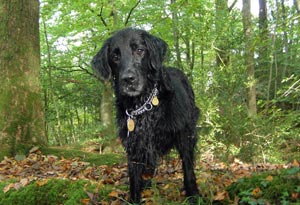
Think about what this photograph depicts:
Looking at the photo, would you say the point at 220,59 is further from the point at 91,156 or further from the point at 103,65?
the point at 103,65

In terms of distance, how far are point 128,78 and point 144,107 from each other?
0.43 m

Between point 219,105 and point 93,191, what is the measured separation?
10.5 ft

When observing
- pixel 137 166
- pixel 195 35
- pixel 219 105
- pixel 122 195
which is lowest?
pixel 122 195

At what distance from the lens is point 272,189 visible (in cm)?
276

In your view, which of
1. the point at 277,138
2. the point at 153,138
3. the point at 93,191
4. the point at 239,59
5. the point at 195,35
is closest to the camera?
the point at 153,138

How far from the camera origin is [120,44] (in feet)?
10.7

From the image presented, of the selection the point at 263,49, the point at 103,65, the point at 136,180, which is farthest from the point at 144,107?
the point at 263,49

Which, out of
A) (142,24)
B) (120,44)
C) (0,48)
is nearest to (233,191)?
(120,44)

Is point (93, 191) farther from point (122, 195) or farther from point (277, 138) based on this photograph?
point (277, 138)

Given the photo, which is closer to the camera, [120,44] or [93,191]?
[120,44]

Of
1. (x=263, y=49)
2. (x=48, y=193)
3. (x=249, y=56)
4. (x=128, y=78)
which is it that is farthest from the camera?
(x=263, y=49)

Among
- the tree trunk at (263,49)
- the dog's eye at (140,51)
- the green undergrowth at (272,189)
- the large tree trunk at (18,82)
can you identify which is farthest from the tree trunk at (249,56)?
the large tree trunk at (18,82)

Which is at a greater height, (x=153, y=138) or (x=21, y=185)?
(x=153, y=138)

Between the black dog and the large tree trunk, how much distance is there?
3.15 meters
